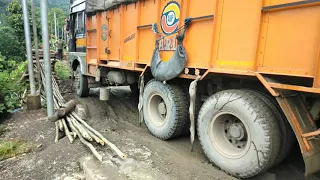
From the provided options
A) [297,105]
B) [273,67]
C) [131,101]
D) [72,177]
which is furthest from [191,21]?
[131,101]

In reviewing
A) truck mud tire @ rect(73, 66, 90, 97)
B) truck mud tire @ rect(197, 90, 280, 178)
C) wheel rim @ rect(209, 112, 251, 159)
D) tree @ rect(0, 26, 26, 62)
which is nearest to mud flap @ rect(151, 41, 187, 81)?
truck mud tire @ rect(197, 90, 280, 178)

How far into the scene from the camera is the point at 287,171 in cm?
320

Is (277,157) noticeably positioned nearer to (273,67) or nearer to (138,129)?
(273,67)

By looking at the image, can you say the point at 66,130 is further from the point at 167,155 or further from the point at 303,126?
the point at 303,126

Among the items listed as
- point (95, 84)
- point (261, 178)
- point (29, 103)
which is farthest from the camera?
point (95, 84)

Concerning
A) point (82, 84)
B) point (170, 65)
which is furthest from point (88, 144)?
point (82, 84)

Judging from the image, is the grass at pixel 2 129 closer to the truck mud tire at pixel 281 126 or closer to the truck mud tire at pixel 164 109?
the truck mud tire at pixel 164 109

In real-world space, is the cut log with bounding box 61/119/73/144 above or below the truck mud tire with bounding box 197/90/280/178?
below

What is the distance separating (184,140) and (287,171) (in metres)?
1.67

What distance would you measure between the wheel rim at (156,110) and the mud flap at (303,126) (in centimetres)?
226

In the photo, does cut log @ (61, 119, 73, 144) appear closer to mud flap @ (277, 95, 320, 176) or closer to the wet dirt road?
the wet dirt road

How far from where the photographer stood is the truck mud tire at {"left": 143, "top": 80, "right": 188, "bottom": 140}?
13.1 ft

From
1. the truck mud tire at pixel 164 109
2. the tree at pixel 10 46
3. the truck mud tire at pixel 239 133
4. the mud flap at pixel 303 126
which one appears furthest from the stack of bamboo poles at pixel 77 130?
the tree at pixel 10 46

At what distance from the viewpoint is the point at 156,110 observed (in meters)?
4.66
